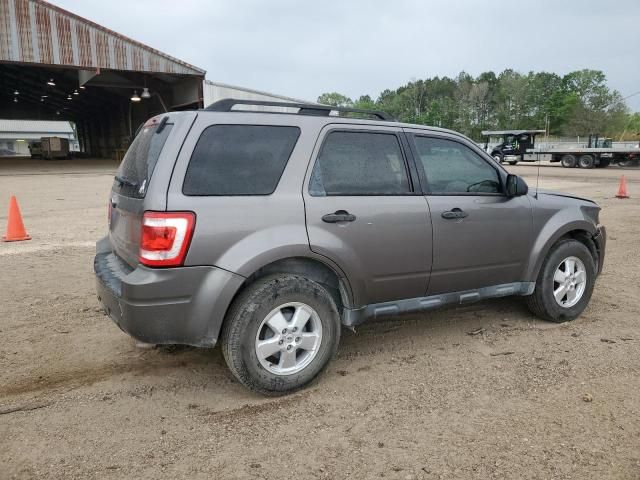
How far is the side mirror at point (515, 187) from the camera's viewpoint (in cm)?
388

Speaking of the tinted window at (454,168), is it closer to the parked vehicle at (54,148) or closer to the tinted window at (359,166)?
the tinted window at (359,166)

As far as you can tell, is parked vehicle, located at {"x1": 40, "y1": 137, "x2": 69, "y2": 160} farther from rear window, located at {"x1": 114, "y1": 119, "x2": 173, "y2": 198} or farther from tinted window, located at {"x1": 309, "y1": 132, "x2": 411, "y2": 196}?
tinted window, located at {"x1": 309, "y1": 132, "x2": 411, "y2": 196}

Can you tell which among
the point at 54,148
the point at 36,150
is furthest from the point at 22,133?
the point at 54,148

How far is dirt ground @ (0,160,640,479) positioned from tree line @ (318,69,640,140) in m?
68.4

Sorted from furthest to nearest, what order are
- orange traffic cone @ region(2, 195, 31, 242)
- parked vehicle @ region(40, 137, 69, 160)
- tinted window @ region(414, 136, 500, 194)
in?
parked vehicle @ region(40, 137, 69, 160), orange traffic cone @ region(2, 195, 31, 242), tinted window @ region(414, 136, 500, 194)

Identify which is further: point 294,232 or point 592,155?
point 592,155

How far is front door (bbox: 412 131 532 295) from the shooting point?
3641 mm

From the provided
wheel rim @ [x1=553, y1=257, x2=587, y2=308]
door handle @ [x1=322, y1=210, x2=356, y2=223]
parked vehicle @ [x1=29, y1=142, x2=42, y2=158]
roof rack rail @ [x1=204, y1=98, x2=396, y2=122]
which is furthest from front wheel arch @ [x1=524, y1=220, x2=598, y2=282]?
parked vehicle @ [x1=29, y1=142, x2=42, y2=158]

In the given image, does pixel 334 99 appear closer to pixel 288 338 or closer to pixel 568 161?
pixel 568 161

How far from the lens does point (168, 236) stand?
2.74 meters

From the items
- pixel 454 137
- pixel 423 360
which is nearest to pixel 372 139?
pixel 454 137

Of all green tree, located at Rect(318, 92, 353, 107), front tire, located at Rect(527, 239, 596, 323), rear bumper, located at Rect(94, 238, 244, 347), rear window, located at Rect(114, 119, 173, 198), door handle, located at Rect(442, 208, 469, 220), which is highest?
green tree, located at Rect(318, 92, 353, 107)

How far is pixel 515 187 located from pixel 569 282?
1.15 metres

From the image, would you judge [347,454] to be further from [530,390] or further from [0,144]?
[0,144]
